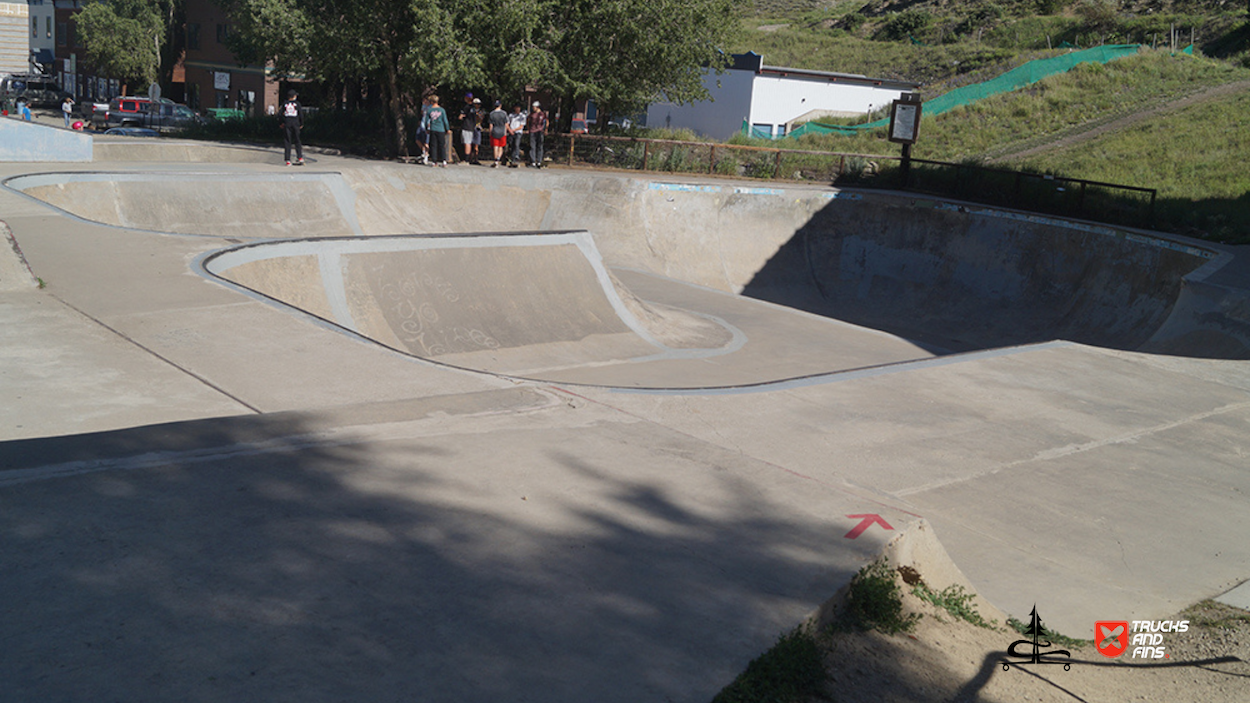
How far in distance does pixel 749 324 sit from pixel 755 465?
1115 cm

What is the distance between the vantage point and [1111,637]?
4980 millimetres

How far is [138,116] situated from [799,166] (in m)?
27.5

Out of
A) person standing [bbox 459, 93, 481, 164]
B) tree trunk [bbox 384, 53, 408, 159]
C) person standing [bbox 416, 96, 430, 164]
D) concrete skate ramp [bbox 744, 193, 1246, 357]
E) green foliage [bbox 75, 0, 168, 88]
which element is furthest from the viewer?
green foliage [bbox 75, 0, 168, 88]

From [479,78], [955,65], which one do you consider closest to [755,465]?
[479,78]

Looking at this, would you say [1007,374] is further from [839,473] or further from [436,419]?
[436,419]

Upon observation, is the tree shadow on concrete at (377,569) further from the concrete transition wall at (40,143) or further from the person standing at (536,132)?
the person standing at (536,132)

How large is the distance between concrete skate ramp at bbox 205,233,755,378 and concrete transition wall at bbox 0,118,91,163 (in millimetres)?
11288

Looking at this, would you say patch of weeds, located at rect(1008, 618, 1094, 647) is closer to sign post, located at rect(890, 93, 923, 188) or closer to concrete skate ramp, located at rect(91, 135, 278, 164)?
sign post, located at rect(890, 93, 923, 188)

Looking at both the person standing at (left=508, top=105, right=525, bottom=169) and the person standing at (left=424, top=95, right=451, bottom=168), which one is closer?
the person standing at (left=424, top=95, right=451, bottom=168)

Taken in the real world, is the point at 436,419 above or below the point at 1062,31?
below

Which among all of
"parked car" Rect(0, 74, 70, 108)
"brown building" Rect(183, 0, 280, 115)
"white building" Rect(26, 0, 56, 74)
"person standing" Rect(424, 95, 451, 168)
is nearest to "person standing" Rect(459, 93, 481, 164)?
"person standing" Rect(424, 95, 451, 168)

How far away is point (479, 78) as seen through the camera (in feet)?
72.8

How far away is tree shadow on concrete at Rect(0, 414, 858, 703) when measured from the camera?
3.20 m

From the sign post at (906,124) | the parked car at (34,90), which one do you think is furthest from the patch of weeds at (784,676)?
the parked car at (34,90)
